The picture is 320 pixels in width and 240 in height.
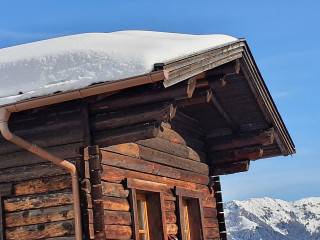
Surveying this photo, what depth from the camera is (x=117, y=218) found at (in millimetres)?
8273

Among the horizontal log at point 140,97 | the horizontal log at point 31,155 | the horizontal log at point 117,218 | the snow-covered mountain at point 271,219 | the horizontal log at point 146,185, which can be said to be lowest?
the horizontal log at point 117,218

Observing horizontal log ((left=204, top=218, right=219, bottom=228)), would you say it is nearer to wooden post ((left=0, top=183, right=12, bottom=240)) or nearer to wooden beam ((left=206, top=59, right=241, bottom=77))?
wooden beam ((left=206, top=59, right=241, bottom=77))

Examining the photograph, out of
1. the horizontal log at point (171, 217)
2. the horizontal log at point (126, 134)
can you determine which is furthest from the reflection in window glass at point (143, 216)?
the horizontal log at point (126, 134)

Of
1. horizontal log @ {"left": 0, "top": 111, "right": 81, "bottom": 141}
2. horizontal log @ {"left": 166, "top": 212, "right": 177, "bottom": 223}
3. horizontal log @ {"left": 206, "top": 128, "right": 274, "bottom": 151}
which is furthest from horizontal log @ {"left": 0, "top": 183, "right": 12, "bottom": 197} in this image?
horizontal log @ {"left": 206, "top": 128, "right": 274, "bottom": 151}

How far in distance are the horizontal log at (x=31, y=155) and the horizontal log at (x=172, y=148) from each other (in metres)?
1.57

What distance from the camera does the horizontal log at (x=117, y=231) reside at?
799 centimetres

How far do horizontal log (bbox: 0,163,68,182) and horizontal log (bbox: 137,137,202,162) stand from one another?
166 cm

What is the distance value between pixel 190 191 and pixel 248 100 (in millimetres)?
1718

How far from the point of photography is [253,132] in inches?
461

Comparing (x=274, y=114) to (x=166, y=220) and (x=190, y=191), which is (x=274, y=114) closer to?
(x=190, y=191)

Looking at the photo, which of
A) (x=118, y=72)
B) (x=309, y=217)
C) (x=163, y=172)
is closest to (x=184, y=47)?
(x=118, y=72)

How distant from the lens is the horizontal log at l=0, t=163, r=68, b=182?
26.0 ft

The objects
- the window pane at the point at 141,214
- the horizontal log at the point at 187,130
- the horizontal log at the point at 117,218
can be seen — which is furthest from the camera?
the horizontal log at the point at 187,130

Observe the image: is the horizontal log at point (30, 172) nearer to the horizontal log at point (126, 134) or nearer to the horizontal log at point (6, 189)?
the horizontal log at point (6, 189)
